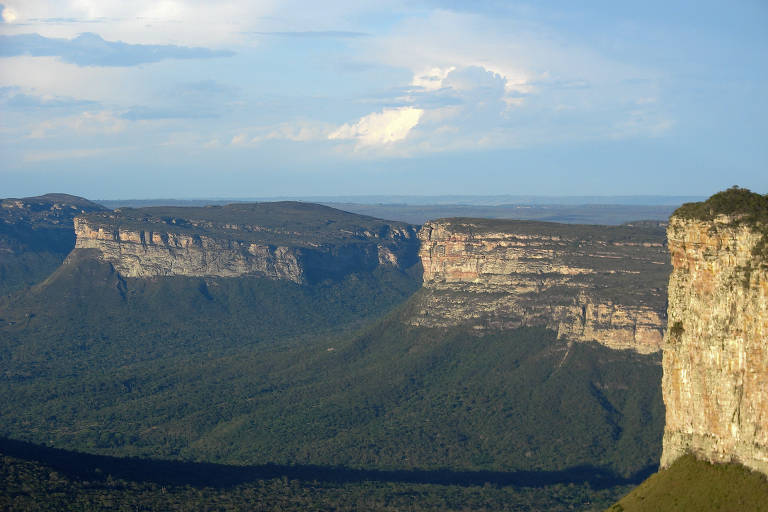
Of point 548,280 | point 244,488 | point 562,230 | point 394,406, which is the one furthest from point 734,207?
point 562,230

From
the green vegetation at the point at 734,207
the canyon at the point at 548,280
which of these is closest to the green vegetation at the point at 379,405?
the canyon at the point at 548,280

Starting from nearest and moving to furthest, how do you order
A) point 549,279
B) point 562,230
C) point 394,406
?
point 394,406 → point 549,279 → point 562,230

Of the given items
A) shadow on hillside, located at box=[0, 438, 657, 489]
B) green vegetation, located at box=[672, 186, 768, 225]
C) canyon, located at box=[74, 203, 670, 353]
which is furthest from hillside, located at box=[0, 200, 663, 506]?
green vegetation, located at box=[672, 186, 768, 225]

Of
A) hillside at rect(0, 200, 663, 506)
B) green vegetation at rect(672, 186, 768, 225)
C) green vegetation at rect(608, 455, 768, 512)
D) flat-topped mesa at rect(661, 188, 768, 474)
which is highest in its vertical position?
green vegetation at rect(672, 186, 768, 225)

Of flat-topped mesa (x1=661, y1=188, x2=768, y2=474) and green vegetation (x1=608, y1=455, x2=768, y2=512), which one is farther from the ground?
flat-topped mesa (x1=661, y1=188, x2=768, y2=474)

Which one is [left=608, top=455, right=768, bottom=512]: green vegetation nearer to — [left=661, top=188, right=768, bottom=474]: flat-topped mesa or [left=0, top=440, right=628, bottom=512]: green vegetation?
[left=661, top=188, right=768, bottom=474]: flat-topped mesa

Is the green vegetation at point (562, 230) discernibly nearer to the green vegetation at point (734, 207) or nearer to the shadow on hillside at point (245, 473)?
the shadow on hillside at point (245, 473)

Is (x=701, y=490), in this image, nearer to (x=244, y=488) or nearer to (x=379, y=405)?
(x=244, y=488)
